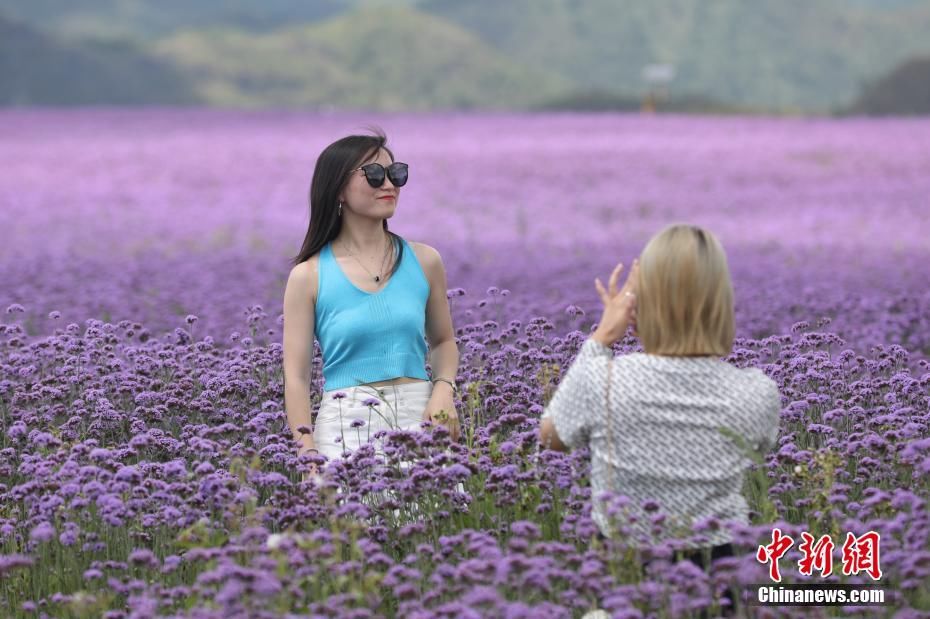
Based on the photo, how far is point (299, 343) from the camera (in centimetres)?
566

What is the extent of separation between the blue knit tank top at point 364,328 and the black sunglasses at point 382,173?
34 centimetres

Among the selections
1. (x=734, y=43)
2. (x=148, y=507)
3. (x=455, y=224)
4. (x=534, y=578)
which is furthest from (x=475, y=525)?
(x=734, y=43)

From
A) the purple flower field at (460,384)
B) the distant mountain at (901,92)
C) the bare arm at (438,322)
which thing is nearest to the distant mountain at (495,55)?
the distant mountain at (901,92)

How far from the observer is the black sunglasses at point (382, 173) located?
5.66 meters

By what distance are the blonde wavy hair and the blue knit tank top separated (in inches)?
63.3

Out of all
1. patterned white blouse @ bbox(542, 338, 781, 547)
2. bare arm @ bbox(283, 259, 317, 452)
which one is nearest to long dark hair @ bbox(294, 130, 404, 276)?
bare arm @ bbox(283, 259, 317, 452)

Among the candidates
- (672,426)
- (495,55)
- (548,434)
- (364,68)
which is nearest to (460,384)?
(548,434)

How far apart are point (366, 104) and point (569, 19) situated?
2437 cm

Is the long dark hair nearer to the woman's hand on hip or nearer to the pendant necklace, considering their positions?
the pendant necklace

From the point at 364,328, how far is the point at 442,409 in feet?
1.38

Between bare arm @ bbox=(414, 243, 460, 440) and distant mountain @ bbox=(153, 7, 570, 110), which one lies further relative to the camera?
Result: distant mountain @ bbox=(153, 7, 570, 110)

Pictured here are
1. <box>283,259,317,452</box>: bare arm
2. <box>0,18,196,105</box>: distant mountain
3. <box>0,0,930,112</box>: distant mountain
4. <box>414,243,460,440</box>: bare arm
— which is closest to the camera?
<box>283,259,317,452</box>: bare arm

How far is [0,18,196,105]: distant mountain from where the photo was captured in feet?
169

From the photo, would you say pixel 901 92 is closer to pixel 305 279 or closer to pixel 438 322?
pixel 438 322
